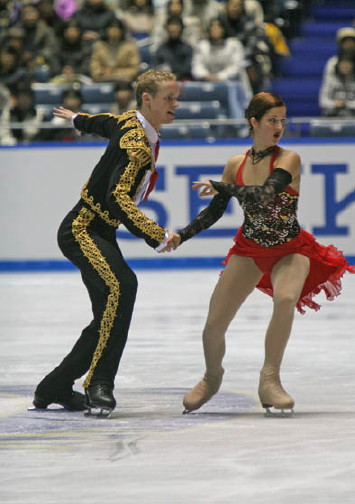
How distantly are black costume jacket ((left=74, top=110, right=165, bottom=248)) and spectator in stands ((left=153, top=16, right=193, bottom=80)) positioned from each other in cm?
795

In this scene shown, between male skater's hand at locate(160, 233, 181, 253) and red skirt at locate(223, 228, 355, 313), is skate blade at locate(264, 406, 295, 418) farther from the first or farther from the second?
male skater's hand at locate(160, 233, 181, 253)

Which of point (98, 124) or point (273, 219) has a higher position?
point (98, 124)

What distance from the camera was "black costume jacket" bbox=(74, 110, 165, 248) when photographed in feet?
18.0

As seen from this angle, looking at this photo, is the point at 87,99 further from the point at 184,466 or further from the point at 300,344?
the point at 184,466

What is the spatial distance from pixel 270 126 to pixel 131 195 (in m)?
0.70

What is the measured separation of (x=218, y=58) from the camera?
13.8m

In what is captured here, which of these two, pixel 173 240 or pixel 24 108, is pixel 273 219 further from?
pixel 24 108

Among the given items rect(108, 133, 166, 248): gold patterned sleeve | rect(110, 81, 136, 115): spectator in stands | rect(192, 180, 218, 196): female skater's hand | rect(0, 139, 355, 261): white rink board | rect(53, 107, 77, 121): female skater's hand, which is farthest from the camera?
rect(110, 81, 136, 115): spectator in stands

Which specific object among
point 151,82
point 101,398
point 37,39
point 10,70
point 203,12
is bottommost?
point 10,70

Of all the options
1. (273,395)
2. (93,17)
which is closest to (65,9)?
(93,17)

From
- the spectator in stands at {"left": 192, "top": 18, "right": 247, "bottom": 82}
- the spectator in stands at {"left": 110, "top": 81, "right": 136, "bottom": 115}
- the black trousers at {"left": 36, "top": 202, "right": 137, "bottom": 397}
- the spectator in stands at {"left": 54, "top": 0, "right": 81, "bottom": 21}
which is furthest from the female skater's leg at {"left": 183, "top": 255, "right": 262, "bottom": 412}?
the spectator in stands at {"left": 54, "top": 0, "right": 81, "bottom": 21}

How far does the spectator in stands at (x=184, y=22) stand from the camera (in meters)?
13.8

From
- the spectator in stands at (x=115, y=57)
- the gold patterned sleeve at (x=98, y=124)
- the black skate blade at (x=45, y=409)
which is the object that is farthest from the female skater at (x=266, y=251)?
the spectator in stands at (x=115, y=57)

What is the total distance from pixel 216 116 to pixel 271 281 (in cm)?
734
